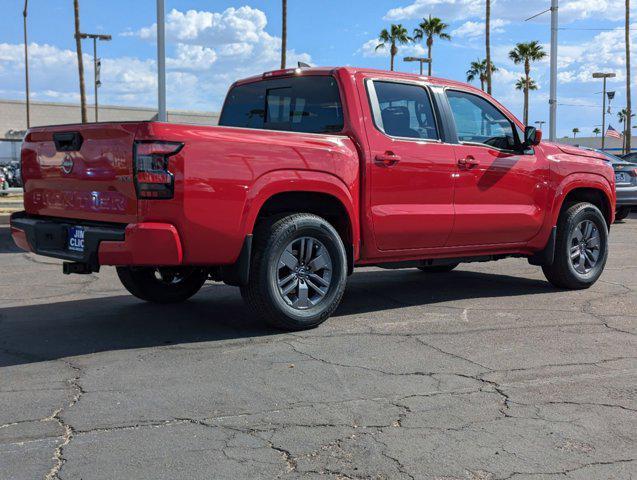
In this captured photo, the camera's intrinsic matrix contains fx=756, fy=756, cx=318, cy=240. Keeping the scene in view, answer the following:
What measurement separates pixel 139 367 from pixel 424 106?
134 inches

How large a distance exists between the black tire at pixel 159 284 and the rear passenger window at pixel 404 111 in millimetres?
2066

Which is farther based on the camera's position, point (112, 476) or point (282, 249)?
point (282, 249)

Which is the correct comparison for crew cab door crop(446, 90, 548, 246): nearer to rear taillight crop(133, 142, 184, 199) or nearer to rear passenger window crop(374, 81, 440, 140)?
rear passenger window crop(374, 81, 440, 140)

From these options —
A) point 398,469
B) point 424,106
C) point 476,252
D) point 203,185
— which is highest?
point 424,106

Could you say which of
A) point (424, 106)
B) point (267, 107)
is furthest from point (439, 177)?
point (267, 107)

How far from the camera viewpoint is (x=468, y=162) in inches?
266

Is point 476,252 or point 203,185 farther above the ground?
point 203,185

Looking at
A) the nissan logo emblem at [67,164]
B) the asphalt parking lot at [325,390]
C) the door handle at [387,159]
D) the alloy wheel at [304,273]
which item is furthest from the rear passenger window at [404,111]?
the nissan logo emblem at [67,164]

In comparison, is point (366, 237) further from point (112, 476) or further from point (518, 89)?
point (518, 89)

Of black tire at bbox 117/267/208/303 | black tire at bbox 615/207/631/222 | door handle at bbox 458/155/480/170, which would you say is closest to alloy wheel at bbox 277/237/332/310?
black tire at bbox 117/267/208/303

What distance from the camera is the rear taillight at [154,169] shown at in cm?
488

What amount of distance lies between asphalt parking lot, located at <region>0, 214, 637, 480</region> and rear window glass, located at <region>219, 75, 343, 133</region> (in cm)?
166

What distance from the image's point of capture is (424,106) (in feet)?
21.9

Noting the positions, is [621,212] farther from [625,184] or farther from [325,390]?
[325,390]
